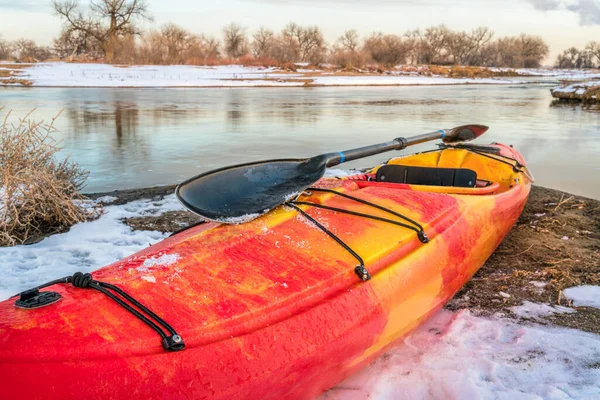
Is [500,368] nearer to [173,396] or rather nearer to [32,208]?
[173,396]

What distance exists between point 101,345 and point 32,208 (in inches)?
111

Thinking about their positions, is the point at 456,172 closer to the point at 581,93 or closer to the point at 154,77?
the point at 581,93

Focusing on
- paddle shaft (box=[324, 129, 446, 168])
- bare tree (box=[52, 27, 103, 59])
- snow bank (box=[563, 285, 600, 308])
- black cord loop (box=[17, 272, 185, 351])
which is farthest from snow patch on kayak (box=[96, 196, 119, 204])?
bare tree (box=[52, 27, 103, 59])

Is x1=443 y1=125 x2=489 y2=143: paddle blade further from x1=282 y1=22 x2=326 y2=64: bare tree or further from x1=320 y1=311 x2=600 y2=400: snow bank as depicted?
x1=282 y1=22 x2=326 y2=64: bare tree

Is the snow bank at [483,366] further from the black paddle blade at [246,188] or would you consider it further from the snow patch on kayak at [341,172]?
the snow patch on kayak at [341,172]

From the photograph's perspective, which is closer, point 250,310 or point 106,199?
point 250,310

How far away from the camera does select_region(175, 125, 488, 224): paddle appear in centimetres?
236

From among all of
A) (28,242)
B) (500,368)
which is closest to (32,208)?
(28,242)

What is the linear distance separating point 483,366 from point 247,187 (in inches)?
56.1

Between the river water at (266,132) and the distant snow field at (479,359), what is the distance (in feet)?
9.67

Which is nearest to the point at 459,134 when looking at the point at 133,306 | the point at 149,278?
the point at 149,278

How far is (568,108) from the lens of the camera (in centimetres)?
1436

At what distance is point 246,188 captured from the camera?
266 centimetres

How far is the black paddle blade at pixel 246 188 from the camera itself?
236cm
